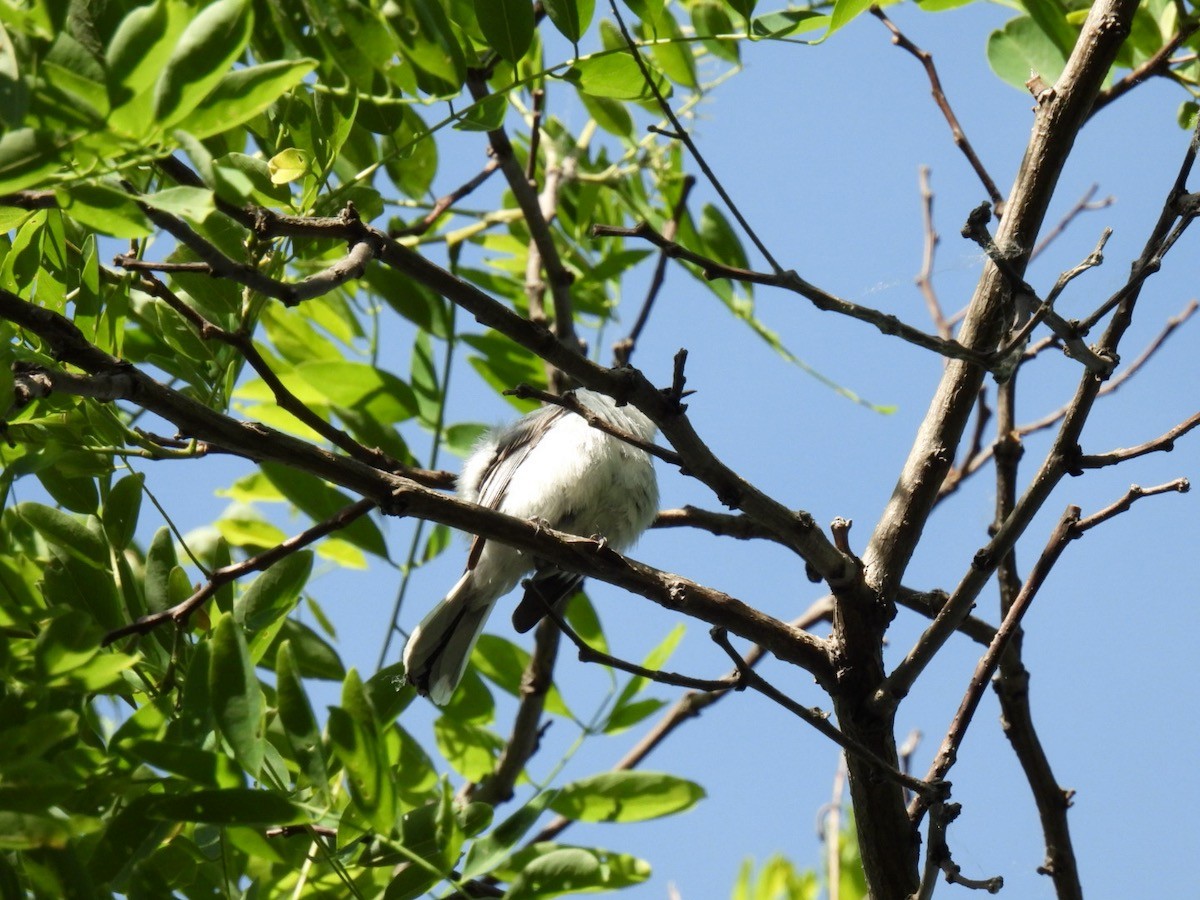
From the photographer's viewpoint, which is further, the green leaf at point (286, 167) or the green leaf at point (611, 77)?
the green leaf at point (611, 77)

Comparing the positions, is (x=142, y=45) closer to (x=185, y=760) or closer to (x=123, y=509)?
(x=185, y=760)

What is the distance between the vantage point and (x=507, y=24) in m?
1.97

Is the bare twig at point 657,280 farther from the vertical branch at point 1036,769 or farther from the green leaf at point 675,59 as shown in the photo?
the vertical branch at point 1036,769

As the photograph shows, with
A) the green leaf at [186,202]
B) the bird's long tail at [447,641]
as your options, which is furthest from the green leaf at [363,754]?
the bird's long tail at [447,641]

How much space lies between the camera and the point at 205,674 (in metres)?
1.70

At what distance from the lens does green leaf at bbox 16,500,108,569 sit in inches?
77.2

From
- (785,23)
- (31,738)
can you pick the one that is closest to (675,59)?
(785,23)

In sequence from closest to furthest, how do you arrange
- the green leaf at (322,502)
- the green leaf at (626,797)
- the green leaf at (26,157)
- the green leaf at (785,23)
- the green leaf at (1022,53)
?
1. the green leaf at (26,157)
2. the green leaf at (785,23)
3. the green leaf at (626,797)
4. the green leaf at (1022,53)
5. the green leaf at (322,502)

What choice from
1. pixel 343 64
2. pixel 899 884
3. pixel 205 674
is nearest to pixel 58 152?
pixel 343 64

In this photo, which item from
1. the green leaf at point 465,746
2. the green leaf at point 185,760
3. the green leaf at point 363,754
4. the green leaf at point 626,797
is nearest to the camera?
the green leaf at point 185,760

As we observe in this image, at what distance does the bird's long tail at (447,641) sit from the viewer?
306 cm

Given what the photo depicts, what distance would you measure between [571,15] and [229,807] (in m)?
1.36

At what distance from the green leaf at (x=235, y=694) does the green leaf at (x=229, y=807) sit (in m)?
0.05

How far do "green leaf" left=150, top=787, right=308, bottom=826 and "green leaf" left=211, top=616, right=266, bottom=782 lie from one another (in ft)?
0.18
